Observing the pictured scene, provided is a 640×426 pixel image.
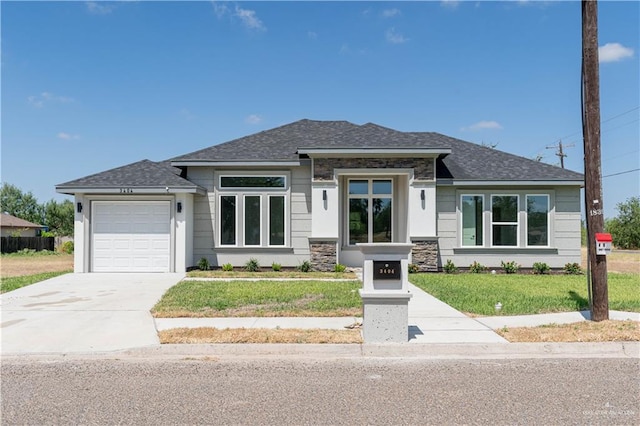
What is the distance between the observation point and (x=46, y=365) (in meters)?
6.19

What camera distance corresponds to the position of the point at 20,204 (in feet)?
228

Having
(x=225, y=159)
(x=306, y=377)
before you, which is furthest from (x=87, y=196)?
(x=306, y=377)

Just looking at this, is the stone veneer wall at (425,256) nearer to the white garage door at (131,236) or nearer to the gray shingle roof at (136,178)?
the gray shingle roof at (136,178)

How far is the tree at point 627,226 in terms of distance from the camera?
4422 centimetres

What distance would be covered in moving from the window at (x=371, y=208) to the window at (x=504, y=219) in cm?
363

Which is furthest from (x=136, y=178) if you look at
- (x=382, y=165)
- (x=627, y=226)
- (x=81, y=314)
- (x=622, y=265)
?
(x=627, y=226)

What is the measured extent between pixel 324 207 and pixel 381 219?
7.86 feet

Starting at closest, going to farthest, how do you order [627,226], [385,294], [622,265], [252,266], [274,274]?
[385,294], [274,274], [252,266], [622,265], [627,226]

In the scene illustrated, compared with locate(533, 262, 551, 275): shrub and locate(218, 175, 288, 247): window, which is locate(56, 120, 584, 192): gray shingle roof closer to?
locate(218, 175, 288, 247): window

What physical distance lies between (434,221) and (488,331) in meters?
8.67

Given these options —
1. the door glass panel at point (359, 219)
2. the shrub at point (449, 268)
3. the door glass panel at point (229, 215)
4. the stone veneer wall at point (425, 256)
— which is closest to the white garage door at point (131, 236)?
the door glass panel at point (229, 215)

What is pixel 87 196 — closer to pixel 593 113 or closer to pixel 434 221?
pixel 434 221

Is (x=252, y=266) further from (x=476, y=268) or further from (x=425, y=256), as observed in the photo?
(x=476, y=268)

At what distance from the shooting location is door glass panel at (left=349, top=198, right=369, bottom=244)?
56.8ft
